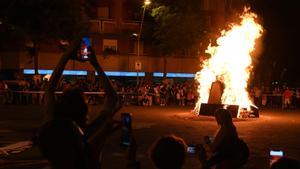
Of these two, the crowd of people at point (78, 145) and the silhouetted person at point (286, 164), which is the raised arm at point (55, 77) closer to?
the crowd of people at point (78, 145)

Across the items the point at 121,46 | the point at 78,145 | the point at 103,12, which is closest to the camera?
the point at 78,145

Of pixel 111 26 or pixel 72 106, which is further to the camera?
pixel 111 26

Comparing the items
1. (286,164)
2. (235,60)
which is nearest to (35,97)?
(235,60)

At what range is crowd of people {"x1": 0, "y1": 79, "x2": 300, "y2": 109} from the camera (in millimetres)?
36000

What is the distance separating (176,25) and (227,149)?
4250 cm

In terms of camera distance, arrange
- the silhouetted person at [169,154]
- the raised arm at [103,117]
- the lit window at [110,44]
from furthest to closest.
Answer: the lit window at [110,44]
the raised arm at [103,117]
the silhouetted person at [169,154]

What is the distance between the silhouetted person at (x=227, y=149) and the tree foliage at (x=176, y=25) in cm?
4213

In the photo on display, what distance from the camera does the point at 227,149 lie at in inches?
269

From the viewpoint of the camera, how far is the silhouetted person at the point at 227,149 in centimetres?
682

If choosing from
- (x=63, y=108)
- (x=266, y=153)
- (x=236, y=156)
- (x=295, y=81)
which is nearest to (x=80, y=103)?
(x=63, y=108)

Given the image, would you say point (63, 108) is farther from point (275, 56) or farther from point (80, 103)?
point (275, 56)

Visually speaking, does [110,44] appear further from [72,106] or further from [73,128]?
[73,128]

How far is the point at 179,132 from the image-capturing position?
20312 mm

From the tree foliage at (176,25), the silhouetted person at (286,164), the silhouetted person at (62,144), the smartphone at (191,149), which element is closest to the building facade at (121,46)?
the tree foliage at (176,25)
